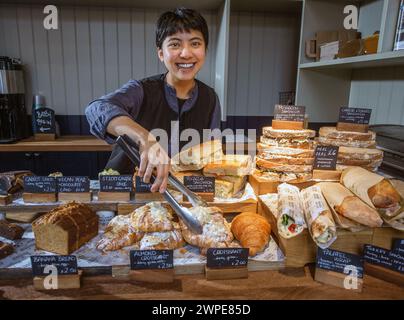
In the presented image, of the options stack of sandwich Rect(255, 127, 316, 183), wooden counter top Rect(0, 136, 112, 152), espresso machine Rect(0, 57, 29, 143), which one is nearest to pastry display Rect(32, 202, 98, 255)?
stack of sandwich Rect(255, 127, 316, 183)

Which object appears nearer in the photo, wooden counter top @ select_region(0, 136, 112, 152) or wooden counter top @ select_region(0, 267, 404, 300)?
wooden counter top @ select_region(0, 267, 404, 300)

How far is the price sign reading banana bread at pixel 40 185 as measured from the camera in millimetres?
1306

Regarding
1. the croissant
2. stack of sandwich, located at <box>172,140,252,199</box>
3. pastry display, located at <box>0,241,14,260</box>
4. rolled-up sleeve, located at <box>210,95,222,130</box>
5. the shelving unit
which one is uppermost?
the shelving unit

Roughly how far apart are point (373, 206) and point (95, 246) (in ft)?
3.14

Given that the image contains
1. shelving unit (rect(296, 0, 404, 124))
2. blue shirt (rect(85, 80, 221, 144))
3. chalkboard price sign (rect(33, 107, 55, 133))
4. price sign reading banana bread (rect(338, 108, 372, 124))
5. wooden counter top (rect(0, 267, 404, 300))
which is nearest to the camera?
wooden counter top (rect(0, 267, 404, 300))

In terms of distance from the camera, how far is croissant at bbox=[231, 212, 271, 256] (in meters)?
1.07

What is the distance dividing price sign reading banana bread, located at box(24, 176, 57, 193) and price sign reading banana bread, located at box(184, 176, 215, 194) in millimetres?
542

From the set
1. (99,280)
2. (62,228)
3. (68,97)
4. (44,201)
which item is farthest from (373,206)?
(68,97)

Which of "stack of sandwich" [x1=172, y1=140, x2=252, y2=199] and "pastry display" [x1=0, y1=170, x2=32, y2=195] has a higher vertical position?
"stack of sandwich" [x1=172, y1=140, x2=252, y2=199]

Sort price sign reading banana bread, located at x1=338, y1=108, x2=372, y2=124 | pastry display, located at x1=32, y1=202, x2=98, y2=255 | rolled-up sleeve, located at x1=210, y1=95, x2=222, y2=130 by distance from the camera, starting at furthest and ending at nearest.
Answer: rolled-up sleeve, located at x1=210, y1=95, x2=222, y2=130 < price sign reading banana bread, located at x1=338, y1=108, x2=372, y2=124 < pastry display, located at x1=32, y1=202, x2=98, y2=255

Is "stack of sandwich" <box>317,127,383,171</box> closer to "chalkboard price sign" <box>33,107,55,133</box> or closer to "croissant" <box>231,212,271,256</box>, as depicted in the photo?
"croissant" <box>231,212,271,256</box>

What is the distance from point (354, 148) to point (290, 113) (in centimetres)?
33

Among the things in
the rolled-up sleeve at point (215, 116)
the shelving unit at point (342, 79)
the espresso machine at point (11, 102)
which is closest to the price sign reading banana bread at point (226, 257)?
the rolled-up sleeve at point (215, 116)

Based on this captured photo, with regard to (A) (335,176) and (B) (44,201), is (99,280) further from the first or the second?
(A) (335,176)
